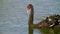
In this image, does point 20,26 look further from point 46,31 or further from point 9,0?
point 9,0

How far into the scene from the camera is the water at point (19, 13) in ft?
9.53

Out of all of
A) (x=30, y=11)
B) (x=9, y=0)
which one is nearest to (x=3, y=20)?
(x=30, y=11)

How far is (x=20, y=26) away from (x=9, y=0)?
1679 mm

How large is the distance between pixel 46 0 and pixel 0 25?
1.83m

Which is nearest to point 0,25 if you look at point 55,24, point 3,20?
point 3,20

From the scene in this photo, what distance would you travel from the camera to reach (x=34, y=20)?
322 cm

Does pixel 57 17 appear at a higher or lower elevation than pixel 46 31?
higher

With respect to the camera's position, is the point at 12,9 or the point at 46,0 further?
the point at 46,0

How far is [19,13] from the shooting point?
361 cm

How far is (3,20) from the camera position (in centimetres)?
323

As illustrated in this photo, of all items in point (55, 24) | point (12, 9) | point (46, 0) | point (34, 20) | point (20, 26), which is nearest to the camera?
point (55, 24)

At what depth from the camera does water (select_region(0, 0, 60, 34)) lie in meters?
2.90

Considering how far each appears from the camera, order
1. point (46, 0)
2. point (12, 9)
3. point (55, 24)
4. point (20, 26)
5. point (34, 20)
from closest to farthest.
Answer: point (55, 24), point (20, 26), point (34, 20), point (12, 9), point (46, 0)

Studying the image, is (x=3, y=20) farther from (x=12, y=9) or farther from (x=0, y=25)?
(x=12, y=9)
